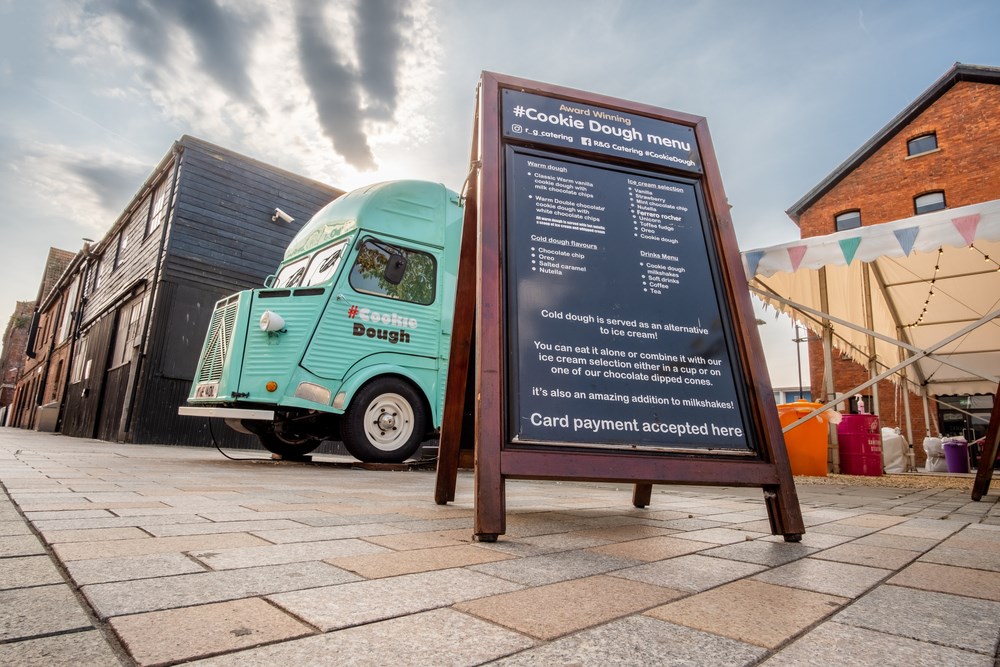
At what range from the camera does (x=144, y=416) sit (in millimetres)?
10320

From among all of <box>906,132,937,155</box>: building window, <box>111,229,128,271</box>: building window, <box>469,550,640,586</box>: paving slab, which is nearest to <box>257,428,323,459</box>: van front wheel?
<box>469,550,640,586</box>: paving slab

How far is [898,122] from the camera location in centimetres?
1795

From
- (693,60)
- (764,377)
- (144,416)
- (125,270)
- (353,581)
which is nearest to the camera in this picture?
(353,581)

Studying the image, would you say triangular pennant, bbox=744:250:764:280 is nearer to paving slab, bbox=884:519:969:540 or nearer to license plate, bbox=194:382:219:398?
paving slab, bbox=884:519:969:540

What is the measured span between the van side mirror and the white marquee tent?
12.5ft

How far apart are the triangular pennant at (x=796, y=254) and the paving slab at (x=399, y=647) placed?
18.4 feet

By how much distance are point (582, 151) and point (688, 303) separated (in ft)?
3.05

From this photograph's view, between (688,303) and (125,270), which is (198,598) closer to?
(688,303)

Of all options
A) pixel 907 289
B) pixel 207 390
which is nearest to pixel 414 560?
pixel 207 390

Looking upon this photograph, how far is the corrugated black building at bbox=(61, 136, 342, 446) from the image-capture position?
10656 mm

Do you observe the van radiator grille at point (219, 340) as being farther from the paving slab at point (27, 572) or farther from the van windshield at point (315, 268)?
the paving slab at point (27, 572)

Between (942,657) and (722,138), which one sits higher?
(722,138)

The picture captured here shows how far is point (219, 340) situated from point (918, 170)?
68.3ft

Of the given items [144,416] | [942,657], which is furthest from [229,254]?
[942,657]
